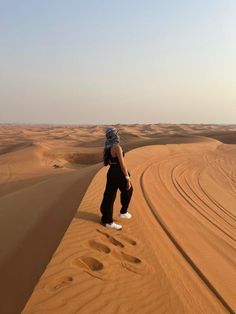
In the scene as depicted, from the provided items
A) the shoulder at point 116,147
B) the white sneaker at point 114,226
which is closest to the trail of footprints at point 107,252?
the white sneaker at point 114,226

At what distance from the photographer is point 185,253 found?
5746 mm

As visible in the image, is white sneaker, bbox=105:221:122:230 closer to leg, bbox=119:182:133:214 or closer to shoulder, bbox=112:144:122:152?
leg, bbox=119:182:133:214

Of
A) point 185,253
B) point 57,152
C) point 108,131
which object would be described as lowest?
point 57,152

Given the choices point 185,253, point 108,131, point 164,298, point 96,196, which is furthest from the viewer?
point 96,196

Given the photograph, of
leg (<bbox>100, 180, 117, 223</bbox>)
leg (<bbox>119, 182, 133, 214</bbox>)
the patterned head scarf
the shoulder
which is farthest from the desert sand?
the patterned head scarf

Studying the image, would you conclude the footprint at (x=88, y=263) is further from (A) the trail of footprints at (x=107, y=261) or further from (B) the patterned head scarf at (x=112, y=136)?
(B) the patterned head scarf at (x=112, y=136)

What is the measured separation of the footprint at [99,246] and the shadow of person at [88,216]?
1.07 m

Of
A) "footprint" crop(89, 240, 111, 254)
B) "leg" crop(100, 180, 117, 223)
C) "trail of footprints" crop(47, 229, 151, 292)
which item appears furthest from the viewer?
"leg" crop(100, 180, 117, 223)

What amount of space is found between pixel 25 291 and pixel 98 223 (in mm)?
2160

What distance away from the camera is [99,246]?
5.37 m

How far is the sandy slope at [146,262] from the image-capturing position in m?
4.04

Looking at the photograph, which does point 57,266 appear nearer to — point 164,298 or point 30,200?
point 164,298

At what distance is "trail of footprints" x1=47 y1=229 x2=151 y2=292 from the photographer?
434 centimetres

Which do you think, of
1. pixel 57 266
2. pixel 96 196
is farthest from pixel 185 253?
pixel 96 196
